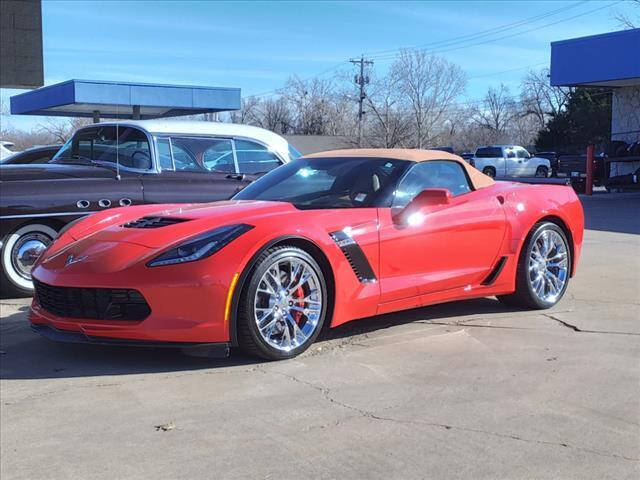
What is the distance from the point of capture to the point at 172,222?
4.75 metres

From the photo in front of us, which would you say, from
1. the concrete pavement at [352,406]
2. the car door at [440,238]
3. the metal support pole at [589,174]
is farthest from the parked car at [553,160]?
the concrete pavement at [352,406]

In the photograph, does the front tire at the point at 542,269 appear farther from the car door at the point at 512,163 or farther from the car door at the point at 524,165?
the car door at the point at 524,165

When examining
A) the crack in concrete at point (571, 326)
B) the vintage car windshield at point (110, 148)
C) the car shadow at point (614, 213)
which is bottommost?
the crack in concrete at point (571, 326)

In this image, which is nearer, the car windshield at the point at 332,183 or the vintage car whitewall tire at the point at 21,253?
the car windshield at the point at 332,183

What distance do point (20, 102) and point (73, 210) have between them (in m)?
26.4

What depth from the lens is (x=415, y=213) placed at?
17.1ft

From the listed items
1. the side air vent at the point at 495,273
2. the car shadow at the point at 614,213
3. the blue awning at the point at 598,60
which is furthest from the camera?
the blue awning at the point at 598,60

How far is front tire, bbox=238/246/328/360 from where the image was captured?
4422 millimetres

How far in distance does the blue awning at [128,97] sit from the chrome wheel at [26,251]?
1882 centimetres

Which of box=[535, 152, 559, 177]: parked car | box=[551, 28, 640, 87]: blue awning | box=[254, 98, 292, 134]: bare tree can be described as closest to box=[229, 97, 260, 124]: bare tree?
box=[254, 98, 292, 134]: bare tree

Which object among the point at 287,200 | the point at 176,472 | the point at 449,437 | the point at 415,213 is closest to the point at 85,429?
the point at 176,472

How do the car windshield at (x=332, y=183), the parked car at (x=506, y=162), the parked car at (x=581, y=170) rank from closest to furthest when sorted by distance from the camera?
the car windshield at (x=332, y=183), the parked car at (x=581, y=170), the parked car at (x=506, y=162)

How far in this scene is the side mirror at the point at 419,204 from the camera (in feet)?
16.9

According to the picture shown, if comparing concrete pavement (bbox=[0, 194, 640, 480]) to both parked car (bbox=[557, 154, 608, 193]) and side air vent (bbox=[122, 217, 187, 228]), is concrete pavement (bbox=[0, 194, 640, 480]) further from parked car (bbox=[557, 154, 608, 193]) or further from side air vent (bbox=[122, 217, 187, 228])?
parked car (bbox=[557, 154, 608, 193])
